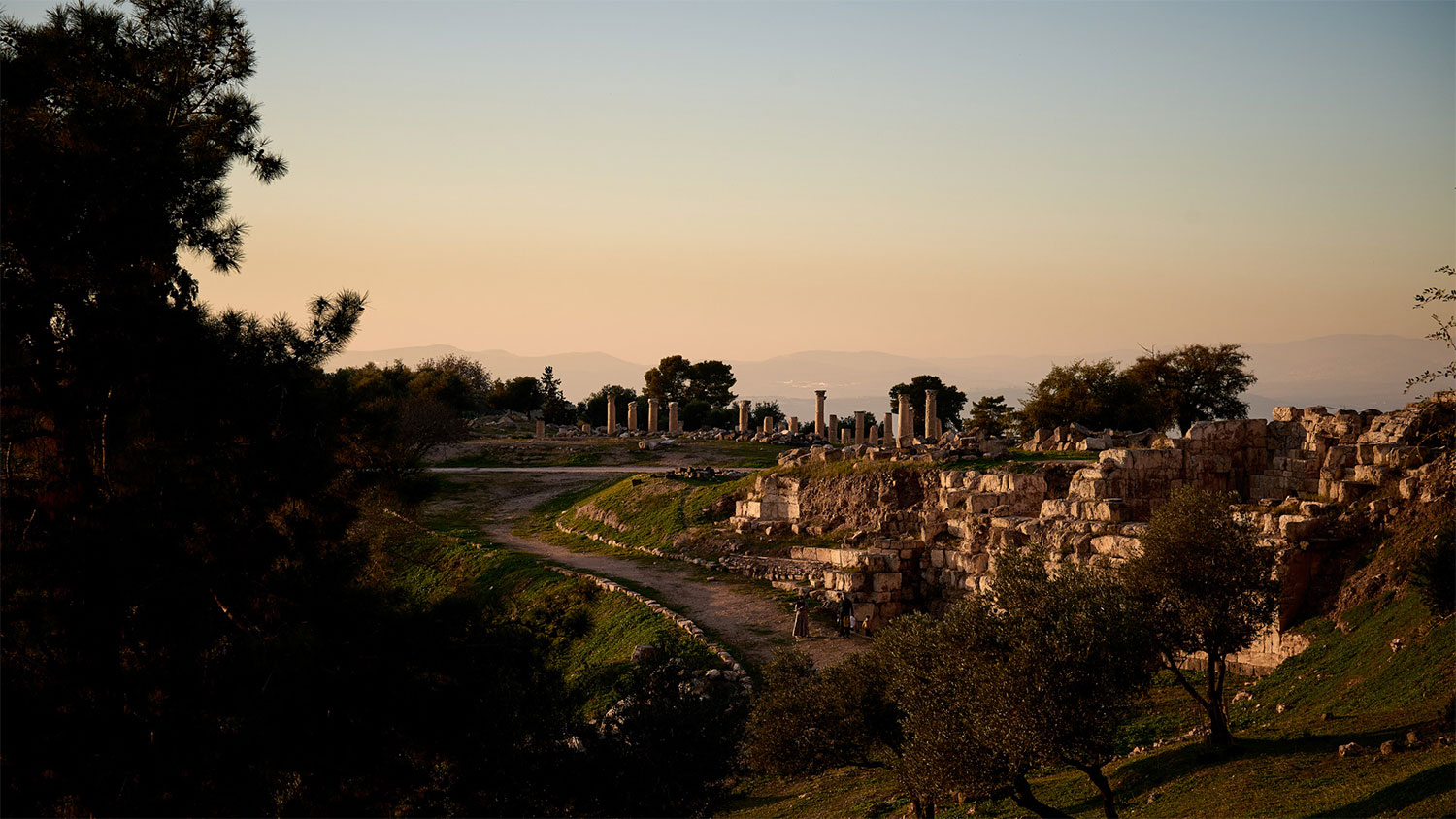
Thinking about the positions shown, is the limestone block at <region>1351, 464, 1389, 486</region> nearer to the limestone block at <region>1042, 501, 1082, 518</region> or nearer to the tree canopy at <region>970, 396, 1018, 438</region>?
the limestone block at <region>1042, 501, 1082, 518</region>

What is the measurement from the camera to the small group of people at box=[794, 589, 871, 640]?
24328mm

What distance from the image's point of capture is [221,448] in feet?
40.5

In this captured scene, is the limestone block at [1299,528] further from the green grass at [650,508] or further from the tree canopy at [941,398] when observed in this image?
the tree canopy at [941,398]

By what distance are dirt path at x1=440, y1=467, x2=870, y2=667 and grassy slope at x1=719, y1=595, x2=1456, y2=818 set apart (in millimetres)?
5486

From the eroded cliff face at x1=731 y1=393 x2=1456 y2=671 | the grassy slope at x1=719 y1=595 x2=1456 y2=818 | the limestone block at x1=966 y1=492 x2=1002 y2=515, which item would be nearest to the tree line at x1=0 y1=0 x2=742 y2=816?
the grassy slope at x1=719 y1=595 x2=1456 y2=818

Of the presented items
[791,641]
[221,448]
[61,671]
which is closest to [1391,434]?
[791,641]

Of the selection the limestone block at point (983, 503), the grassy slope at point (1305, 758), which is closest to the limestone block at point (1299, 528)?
the grassy slope at point (1305, 758)

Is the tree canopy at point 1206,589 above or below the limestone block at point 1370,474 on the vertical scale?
below

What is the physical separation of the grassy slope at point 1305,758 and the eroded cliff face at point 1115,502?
5.67ft

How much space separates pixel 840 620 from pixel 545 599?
792 centimetres

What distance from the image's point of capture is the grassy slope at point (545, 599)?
48.3 feet

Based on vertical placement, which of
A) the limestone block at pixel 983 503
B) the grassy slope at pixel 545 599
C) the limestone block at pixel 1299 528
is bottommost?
the grassy slope at pixel 545 599

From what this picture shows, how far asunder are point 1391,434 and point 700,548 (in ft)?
63.1

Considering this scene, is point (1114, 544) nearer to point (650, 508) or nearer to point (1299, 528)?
point (1299, 528)
